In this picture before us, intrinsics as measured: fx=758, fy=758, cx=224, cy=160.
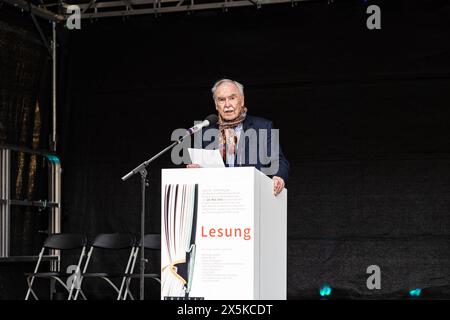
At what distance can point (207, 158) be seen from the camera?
4016 millimetres

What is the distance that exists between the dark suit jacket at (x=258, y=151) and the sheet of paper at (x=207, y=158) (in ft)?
1.05

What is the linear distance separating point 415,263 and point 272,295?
150 inches

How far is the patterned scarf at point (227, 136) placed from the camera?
4379 millimetres

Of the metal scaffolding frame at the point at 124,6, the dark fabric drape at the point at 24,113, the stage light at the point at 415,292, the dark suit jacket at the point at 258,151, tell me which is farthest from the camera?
the metal scaffolding frame at the point at 124,6

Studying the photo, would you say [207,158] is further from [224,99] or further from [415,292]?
[415,292]

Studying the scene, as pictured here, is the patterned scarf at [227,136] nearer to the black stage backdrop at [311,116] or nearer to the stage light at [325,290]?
the black stage backdrop at [311,116]

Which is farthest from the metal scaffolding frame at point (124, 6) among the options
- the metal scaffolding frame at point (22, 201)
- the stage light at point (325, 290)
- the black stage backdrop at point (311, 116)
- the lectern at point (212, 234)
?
the lectern at point (212, 234)

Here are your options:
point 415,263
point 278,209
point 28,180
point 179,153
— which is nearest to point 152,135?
point 179,153

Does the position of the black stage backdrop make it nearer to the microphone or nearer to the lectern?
the microphone

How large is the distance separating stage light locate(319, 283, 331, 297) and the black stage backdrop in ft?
0.17

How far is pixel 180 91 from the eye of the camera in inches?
327

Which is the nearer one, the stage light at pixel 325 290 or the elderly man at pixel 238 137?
the elderly man at pixel 238 137

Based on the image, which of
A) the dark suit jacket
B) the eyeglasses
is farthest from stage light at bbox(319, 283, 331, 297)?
the eyeglasses
